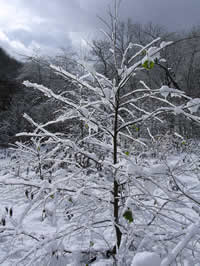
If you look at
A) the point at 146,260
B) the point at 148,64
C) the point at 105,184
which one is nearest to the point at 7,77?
the point at 105,184

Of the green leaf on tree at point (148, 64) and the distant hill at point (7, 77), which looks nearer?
the green leaf on tree at point (148, 64)

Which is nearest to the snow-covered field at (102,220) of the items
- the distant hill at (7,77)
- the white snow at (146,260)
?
the white snow at (146,260)

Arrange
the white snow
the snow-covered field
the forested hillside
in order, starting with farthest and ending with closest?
the forested hillside < the snow-covered field < the white snow

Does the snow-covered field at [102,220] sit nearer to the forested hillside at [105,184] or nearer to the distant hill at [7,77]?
the forested hillside at [105,184]

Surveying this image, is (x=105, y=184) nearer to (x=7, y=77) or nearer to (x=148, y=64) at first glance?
(x=148, y=64)

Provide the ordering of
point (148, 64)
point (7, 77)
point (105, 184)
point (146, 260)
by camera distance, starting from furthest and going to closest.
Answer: point (7, 77), point (105, 184), point (148, 64), point (146, 260)

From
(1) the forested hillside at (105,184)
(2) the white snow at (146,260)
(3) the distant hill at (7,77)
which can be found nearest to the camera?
(2) the white snow at (146,260)

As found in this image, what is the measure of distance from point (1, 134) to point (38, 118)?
124 inches

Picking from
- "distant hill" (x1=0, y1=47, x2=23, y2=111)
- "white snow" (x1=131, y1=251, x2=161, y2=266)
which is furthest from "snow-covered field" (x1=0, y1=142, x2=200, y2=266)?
"distant hill" (x1=0, y1=47, x2=23, y2=111)

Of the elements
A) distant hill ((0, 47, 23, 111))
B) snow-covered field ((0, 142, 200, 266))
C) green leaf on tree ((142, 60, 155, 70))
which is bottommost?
snow-covered field ((0, 142, 200, 266))

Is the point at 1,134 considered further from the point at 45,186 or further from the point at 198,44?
the point at 198,44

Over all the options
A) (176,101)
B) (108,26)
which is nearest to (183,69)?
(176,101)

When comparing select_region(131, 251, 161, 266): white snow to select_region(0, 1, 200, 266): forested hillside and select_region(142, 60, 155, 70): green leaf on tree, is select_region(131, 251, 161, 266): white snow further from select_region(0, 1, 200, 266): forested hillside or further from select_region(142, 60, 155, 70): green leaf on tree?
select_region(142, 60, 155, 70): green leaf on tree

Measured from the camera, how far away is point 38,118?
15328 mm
